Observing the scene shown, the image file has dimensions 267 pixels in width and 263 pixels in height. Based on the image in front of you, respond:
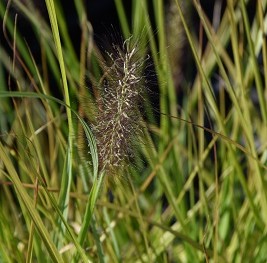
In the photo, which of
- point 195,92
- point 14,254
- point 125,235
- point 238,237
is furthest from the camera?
point 195,92

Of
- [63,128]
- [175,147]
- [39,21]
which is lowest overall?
[175,147]

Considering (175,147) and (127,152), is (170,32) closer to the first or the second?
(175,147)

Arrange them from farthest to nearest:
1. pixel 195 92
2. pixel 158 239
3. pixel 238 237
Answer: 1. pixel 195 92
2. pixel 158 239
3. pixel 238 237

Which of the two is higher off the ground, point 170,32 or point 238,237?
point 170,32

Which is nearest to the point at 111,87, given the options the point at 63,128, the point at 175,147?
the point at 63,128

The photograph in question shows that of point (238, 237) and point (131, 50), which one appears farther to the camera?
point (238, 237)
